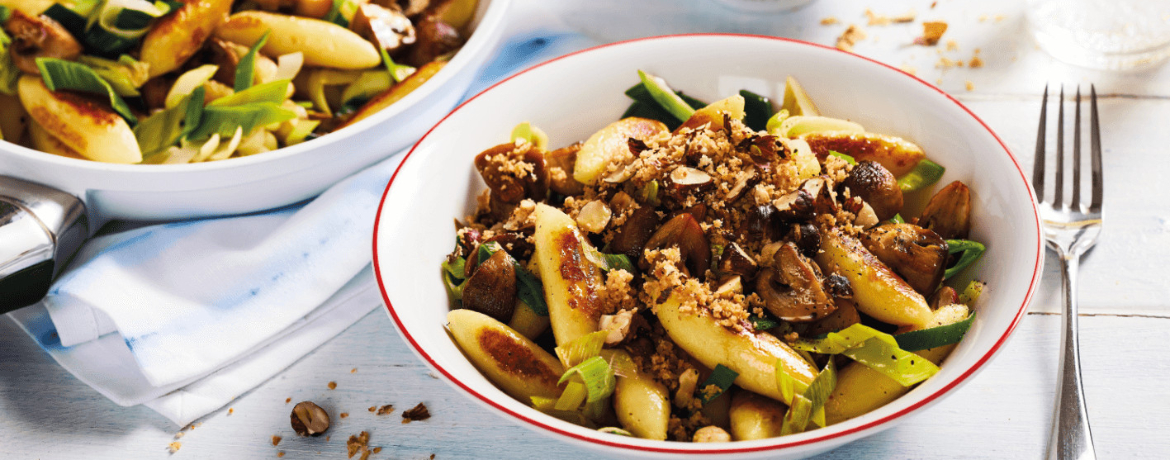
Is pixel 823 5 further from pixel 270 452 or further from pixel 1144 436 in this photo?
pixel 270 452

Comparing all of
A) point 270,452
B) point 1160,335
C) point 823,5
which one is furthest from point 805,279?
point 823,5

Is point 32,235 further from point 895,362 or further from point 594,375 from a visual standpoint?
point 895,362

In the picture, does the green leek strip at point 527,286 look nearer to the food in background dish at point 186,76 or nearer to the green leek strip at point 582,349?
the green leek strip at point 582,349

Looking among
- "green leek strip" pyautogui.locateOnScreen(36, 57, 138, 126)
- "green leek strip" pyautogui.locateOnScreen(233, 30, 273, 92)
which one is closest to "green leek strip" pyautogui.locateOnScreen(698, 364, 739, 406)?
"green leek strip" pyautogui.locateOnScreen(233, 30, 273, 92)

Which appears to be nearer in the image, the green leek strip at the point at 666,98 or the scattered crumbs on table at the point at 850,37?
the green leek strip at the point at 666,98

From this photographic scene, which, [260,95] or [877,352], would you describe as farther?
[260,95]

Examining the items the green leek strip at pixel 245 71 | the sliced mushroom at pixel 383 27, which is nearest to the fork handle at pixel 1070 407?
the sliced mushroom at pixel 383 27

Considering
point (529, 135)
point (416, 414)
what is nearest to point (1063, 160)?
point (529, 135)

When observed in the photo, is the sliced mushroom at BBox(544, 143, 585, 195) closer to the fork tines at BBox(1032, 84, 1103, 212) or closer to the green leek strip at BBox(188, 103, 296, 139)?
the green leek strip at BBox(188, 103, 296, 139)
